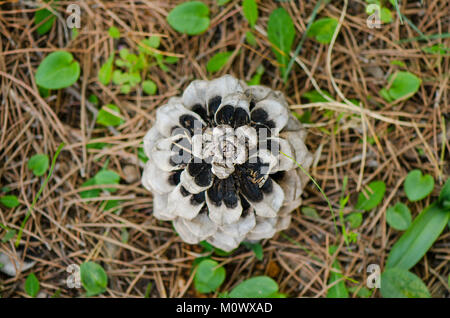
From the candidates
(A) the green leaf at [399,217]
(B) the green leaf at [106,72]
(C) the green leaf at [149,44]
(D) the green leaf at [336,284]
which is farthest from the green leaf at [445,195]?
(B) the green leaf at [106,72]

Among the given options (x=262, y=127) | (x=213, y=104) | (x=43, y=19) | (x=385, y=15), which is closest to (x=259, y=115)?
(x=262, y=127)

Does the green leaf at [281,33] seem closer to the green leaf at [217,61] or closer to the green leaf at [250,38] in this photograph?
the green leaf at [250,38]

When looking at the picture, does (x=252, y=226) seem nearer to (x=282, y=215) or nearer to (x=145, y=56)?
(x=282, y=215)

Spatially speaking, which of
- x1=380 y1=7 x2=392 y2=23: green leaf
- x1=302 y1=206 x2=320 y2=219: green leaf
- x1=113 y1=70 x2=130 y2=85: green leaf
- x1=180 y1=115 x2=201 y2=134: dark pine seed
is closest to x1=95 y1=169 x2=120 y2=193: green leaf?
x1=113 y1=70 x2=130 y2=85: green leaf

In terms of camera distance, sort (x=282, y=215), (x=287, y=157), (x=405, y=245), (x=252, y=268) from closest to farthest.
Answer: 1. (x=287, y=157)
2. (x=282, y=215)
3. (x=405, y=245)
4. (x=252, y=268)

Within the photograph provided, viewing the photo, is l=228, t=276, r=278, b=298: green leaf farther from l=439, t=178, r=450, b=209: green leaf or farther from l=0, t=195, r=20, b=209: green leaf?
l=0, t=195, r=20, b=209: green leaf

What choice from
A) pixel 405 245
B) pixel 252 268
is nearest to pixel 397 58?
pixel 405 245
